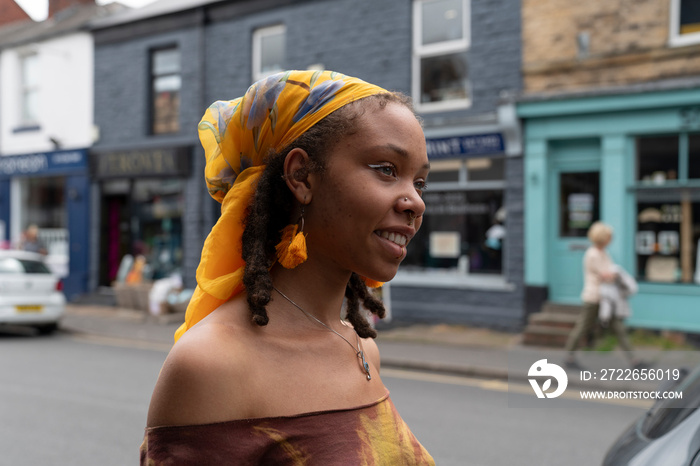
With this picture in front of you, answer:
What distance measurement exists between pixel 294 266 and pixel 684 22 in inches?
408

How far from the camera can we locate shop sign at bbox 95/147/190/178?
48.3 feet

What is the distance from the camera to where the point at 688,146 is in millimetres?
9594

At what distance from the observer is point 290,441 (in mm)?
1150

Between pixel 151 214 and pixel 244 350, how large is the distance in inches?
607

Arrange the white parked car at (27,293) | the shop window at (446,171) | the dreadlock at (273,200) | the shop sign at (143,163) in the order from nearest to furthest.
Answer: the dreadlock at (273,200) < the white parked car at (27,293) < the shop window at (446,171) < the shop sign at (143,163)

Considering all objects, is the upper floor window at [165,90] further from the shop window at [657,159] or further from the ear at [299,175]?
the ear at [299,175]

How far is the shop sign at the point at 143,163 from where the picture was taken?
14711 mm

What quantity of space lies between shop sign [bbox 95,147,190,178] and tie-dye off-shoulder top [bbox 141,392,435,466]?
14027 mm

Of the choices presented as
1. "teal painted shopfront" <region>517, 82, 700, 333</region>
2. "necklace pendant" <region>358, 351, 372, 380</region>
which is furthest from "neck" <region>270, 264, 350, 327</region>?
"teal painted shopfront" <region>517, 82, 700, 333</region>

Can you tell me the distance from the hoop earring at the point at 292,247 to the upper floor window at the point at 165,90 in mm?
14660

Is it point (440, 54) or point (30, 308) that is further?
point (440, 54)

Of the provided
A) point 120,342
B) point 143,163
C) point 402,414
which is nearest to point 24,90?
point 143,163

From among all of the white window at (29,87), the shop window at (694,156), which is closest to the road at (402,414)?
the shop window at (694,156)

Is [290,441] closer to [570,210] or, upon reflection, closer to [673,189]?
[673,189]
